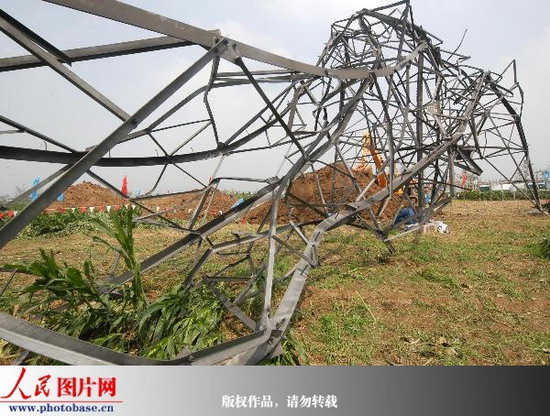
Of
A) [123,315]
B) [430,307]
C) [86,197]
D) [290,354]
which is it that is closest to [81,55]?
[123,315]

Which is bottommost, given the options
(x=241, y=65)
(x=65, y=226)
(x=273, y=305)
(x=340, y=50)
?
(x=273, y=305)

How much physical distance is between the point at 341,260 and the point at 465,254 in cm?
230

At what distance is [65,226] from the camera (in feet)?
38.5

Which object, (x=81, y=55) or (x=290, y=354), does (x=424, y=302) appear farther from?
(x=81, y=55)

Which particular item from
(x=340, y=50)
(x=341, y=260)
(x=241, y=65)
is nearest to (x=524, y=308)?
(x=341, y=260)

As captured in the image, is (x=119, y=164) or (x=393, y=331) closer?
(x=119, y=164)

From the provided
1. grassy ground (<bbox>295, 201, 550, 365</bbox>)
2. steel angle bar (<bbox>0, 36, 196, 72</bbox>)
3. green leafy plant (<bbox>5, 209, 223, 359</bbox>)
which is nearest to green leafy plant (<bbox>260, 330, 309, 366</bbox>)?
grassy ground (<bbox>295, 201, 550, 365</bbox>)

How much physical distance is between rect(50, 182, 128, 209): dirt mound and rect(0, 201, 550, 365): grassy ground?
55.1 ft

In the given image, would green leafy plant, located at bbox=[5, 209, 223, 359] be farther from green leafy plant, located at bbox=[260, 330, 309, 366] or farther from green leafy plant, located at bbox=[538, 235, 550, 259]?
green leafy plant, located at bbox=[538, 235, 550, 259]

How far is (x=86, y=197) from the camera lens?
912 inches

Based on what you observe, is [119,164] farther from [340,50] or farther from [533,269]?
[533,269]

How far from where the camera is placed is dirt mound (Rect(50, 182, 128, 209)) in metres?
22.4

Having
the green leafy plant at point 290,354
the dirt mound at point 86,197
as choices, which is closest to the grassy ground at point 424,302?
the green leafy plant at point 290,354

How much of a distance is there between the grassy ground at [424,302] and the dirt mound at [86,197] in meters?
16.8
